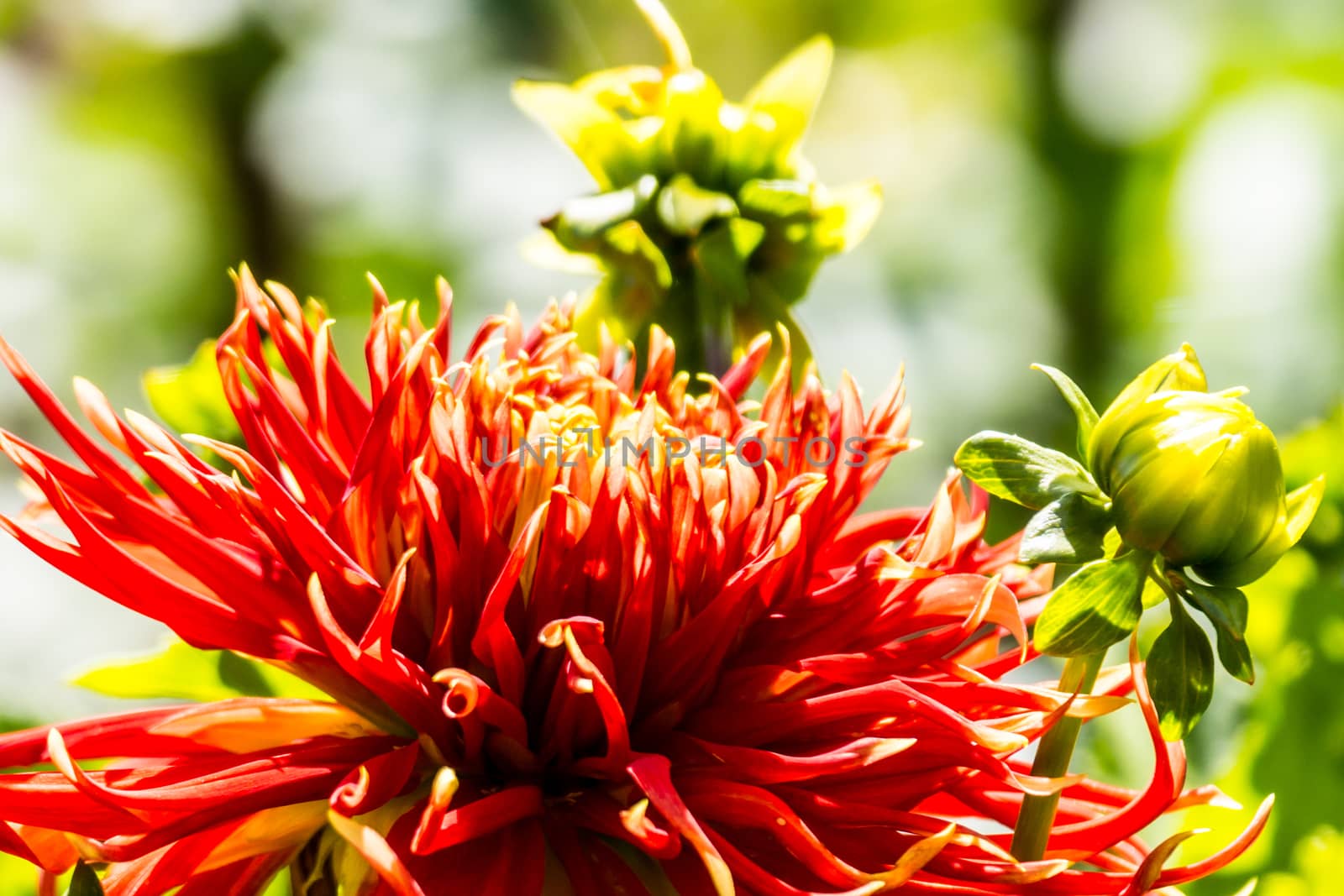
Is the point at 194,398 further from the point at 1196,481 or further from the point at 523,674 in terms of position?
the point at 1196,481

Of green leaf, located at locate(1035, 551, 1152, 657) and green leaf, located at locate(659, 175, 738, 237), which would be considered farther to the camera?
green leaf, located at locate(659, 175, 738, 237)

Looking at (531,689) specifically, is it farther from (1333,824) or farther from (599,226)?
(1333,824)

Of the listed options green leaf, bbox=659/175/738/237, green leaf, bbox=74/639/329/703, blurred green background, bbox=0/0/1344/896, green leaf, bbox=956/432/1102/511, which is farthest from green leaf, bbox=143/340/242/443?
blurred green background, bbox=0/0/1344/896

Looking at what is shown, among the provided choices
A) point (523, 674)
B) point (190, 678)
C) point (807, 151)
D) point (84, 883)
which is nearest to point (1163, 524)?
point (523, 674)

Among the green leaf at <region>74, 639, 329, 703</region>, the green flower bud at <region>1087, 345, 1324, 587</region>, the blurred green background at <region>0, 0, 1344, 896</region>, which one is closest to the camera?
the green flower bud at <region>1087, 345, 1324, 587</region>

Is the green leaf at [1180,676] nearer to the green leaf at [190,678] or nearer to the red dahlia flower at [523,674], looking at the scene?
the red dahlia flower at [523,674]

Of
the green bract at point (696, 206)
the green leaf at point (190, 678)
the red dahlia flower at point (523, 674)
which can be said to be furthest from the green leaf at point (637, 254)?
the green leaf at point (190, 678)

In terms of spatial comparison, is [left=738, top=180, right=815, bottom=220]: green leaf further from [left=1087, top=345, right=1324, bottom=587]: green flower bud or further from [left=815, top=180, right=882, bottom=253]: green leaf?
[left=1087, top=345, right=1324, bottom=587]: green flower bud

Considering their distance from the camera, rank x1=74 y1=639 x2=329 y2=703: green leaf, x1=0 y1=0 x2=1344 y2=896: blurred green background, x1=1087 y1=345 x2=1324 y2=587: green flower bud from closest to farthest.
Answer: x1=1087 y1=345 x2=1324 y2=587: green flower bud → x1=74 y1=639 x2=329 y2=703: green leaf → x1=0 y1=0 x2=1344 y2=896: blurred green background
